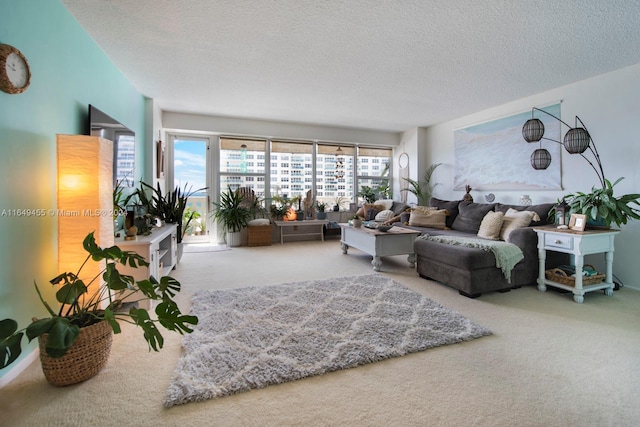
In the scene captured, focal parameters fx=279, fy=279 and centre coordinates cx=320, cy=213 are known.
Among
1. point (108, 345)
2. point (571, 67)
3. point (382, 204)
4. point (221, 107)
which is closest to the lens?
point (108, 345)

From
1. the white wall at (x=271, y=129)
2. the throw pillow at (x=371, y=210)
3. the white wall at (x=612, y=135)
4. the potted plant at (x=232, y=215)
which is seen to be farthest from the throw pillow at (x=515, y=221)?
the potted plant at (x=232, y=215)

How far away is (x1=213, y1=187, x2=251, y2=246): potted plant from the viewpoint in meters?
5.71

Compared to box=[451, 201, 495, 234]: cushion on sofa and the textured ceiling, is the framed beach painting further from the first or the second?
box=[451, 201, 495, 234]: cushion on sofa

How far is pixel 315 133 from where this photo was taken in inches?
257

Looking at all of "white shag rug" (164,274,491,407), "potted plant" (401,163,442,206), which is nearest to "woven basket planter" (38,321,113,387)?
"white shag rug" (164,274,491,407)

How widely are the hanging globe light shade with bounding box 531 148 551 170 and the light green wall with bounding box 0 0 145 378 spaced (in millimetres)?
5644

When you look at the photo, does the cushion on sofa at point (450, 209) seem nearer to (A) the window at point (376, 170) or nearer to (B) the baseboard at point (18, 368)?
(A) the window at point (376, 170)

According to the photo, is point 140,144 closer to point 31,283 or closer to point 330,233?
point 31,283

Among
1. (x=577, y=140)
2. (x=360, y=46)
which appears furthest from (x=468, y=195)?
(x=360, y=46)

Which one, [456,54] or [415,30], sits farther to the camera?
[456,54]

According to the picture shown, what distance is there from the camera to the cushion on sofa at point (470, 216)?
14.3ft

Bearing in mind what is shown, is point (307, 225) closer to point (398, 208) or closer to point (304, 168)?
point (304, 168)

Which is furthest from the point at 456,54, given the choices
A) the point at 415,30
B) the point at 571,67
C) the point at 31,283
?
the point at 31,283

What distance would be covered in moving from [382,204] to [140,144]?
15.6 feet
